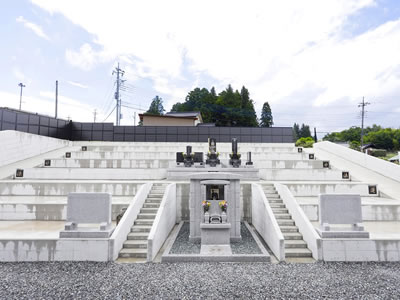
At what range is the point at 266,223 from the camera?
8180 millimetres

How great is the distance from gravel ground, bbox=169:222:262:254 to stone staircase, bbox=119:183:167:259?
3.65 ft

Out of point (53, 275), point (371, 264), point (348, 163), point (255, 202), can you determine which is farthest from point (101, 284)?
point (348, 163)

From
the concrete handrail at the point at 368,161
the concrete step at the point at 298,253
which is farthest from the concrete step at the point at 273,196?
the concrete handrail at the point at 368,161

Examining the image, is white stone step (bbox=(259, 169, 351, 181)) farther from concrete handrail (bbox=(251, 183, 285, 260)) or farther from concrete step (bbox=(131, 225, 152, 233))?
concrete step (bbox=(131, 225, 152, 233))

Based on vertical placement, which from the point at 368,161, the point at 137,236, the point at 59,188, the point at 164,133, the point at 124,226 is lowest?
the point at 137,236

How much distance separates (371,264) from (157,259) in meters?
6.77

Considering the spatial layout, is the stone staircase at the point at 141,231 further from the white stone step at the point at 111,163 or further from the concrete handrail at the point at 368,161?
the concrete handrail at the point at 368,161

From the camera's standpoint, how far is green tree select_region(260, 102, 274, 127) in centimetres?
5879

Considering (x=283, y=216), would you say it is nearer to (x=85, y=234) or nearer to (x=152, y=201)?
(x=152, y=201)

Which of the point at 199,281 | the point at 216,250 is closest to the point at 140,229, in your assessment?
the point at 216,250

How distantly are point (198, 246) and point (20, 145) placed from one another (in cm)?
1829

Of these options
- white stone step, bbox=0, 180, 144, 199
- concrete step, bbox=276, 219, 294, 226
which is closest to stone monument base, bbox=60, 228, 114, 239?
white stone step, bbox=0, 180, 144, 199

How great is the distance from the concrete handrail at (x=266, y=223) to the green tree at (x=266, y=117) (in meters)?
51.6

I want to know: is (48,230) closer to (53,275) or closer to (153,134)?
(53,275)
